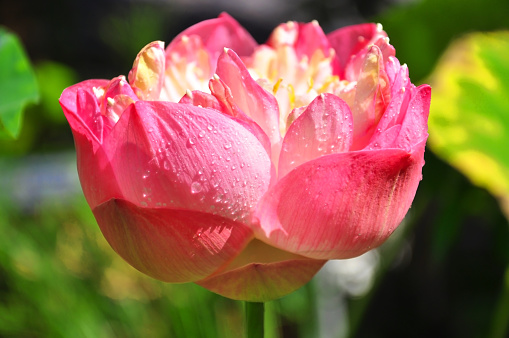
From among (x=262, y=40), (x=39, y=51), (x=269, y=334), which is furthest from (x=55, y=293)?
(x=39, y=51)

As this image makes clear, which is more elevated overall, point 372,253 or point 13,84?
point 13,84

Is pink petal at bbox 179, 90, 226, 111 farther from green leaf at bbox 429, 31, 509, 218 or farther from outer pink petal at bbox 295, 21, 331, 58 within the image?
green leaf at bbox 429, 31, 509, 218

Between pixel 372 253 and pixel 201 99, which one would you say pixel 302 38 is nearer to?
pixel 201 99

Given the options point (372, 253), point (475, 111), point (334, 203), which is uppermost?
point (334, 203)

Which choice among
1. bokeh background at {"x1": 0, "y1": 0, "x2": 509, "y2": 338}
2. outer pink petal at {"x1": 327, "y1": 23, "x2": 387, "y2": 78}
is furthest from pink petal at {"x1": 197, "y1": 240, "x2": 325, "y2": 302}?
bokeh background at {"x1": 0, "y1": 0, "x2": 509, "y2": 338}

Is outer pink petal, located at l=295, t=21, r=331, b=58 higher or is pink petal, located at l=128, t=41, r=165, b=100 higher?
pink petal, located at l=128, t=41, r=165, b=100

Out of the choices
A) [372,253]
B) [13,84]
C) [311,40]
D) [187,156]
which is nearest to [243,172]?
[187,156]
